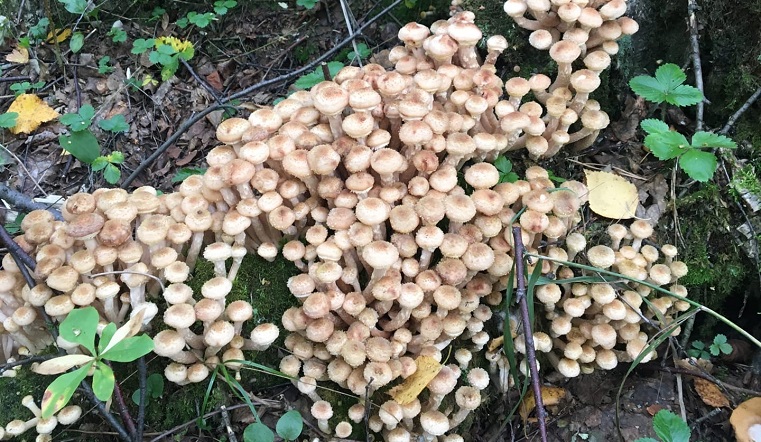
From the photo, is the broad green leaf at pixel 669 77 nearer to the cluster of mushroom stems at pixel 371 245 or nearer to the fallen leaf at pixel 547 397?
the cluster of mushroom stems at pixel 371 245

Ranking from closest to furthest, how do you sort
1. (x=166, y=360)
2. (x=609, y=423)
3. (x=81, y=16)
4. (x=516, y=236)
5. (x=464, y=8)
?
1. (x=516, y=236)
2. (x=166, y=360)
3. (x=609, y=423)
4. (x=464, y=8)
5. (x=81, y=16)

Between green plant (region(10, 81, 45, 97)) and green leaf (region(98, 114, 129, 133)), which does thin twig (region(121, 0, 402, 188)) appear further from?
green plant (region(10, 81, 45, 97))

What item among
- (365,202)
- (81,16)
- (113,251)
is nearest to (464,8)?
(365,202)

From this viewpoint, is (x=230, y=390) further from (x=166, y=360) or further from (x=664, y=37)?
(x=664, y=37)

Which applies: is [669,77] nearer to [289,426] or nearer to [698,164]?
[698,164]

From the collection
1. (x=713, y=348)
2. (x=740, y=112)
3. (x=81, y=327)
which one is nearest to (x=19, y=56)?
(x=81, y=327)
